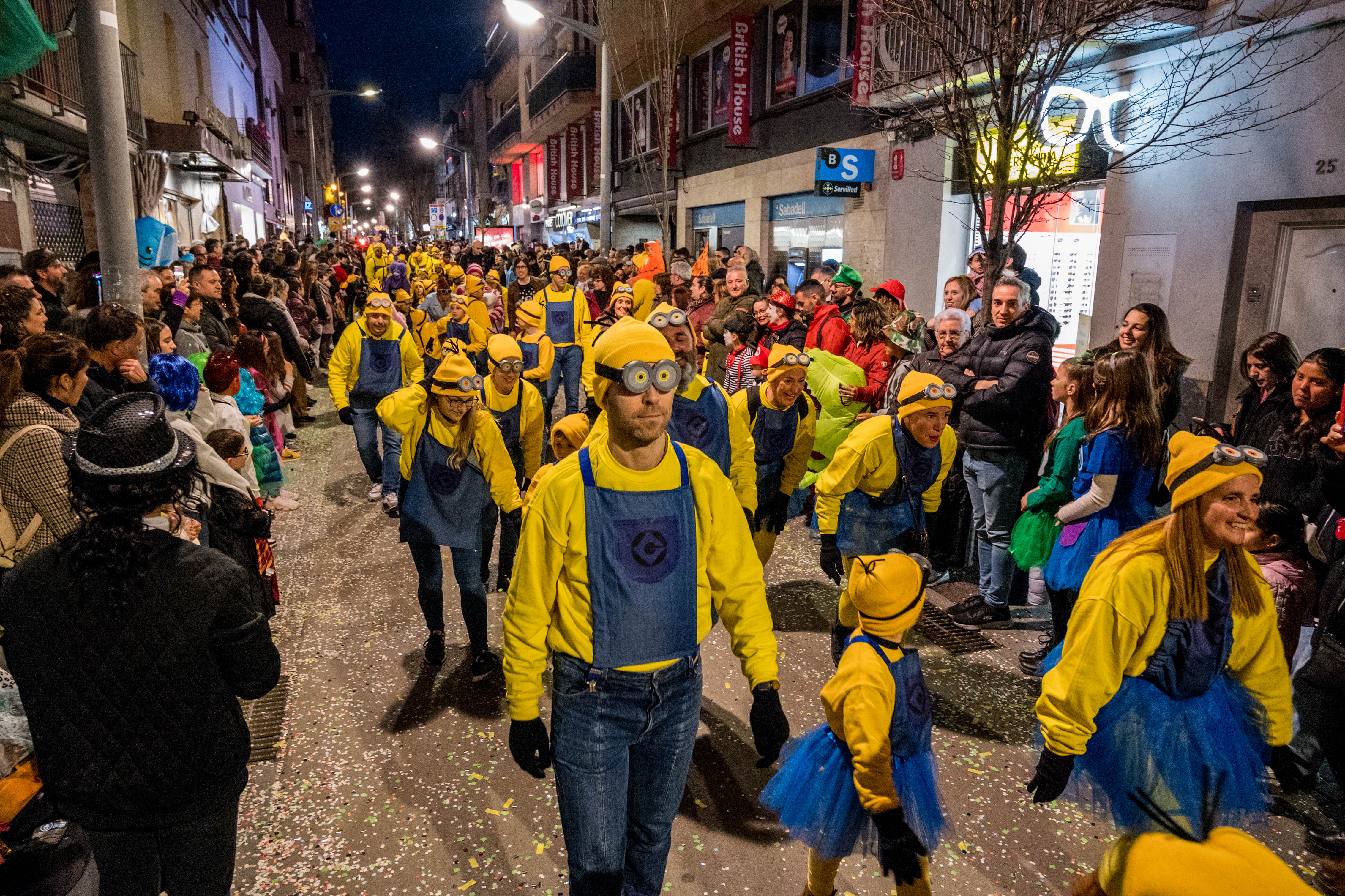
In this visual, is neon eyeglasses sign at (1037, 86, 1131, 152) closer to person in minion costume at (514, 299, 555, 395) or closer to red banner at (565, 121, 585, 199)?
person in minion costume at (514, 299, 555, 395)

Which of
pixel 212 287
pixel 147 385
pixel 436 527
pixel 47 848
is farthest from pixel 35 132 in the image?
pixel 47 848

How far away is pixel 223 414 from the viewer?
18.8 ft

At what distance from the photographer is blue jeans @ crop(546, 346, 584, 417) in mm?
10328

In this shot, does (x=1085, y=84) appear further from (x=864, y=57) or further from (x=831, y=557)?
(x=831, y=557)

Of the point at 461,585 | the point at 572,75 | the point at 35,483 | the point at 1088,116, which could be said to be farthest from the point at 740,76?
the point at 35,483

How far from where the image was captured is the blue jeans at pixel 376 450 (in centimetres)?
761

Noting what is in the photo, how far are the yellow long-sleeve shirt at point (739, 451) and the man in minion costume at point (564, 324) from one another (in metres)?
5.50

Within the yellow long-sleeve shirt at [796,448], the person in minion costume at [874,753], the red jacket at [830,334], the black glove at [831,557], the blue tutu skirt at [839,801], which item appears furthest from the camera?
the red jacket at [830,334]

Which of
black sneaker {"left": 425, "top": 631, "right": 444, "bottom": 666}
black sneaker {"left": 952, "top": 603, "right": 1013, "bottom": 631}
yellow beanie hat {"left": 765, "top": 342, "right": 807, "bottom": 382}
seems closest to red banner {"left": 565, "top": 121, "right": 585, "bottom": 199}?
yellow beanie hat {"left": 765, "top": 342, "right": 807, "bottom": 382}

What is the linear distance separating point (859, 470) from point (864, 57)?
11002mm

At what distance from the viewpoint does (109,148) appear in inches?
249

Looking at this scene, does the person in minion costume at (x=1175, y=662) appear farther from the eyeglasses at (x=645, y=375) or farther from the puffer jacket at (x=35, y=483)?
the puffer jacket at (x=35, y=483)

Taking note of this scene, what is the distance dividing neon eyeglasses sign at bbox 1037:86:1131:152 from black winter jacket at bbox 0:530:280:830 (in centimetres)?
983

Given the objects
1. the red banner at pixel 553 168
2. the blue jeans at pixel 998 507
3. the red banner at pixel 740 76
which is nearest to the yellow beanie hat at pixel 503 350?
the blue jeans at pixel 998 507
